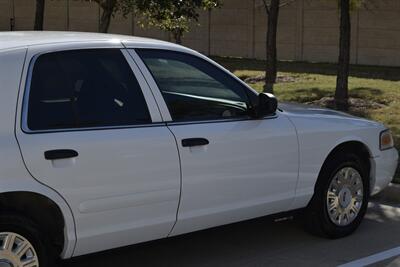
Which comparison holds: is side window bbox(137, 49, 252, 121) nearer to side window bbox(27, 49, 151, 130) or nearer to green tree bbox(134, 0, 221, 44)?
side window bbox(27, 49, 151, 130)

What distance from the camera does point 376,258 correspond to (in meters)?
5.47

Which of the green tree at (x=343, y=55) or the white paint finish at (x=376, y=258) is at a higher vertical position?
the green tree at (x=343, y=55)

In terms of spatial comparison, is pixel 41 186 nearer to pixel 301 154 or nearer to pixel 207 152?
pixel 207 152

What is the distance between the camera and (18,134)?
12.9ft

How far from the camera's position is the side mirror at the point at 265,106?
5141 millimetres

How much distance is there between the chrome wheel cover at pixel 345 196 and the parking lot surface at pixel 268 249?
20 cm

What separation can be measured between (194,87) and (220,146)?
50 centimetres

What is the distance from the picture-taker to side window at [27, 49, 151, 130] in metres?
4.14

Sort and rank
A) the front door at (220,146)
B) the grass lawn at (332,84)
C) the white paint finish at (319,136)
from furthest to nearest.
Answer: the grass lawn at (332,84), the white paint finish at (319,136), the front door at (220,146)

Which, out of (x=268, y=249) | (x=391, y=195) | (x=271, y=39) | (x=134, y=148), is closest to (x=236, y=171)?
(x=134, y=148)

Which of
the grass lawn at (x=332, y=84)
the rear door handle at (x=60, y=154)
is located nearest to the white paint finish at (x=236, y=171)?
the rear door handle at (x=60, y=154)

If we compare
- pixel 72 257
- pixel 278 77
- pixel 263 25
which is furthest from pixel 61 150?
pixel 263 25

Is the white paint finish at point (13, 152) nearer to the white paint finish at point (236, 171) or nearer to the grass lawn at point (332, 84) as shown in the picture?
the white paint finish at point (236, 171)

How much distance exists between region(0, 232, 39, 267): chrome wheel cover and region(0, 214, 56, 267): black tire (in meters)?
0.02
